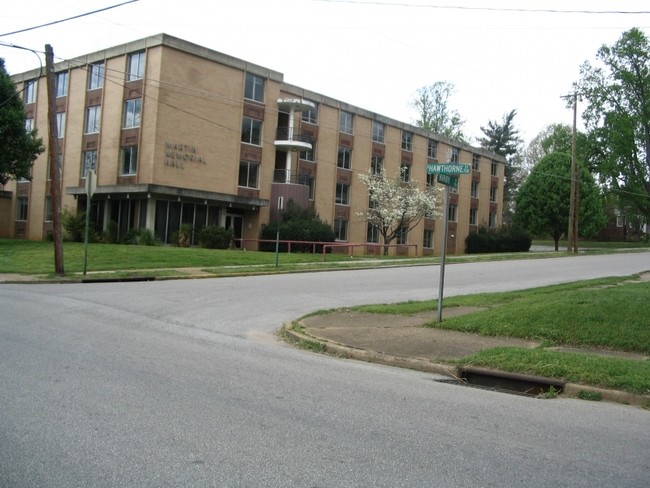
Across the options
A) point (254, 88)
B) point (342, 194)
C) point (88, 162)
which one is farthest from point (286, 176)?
point (88, 162)

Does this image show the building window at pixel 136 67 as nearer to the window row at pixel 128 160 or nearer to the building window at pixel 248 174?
the window row at pixel 128 160

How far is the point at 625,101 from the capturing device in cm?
5675

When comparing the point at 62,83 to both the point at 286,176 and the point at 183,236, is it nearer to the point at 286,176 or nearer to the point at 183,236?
the point at 183,236

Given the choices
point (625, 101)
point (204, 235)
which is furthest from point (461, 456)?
point (625, 101)

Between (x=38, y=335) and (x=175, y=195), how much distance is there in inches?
985

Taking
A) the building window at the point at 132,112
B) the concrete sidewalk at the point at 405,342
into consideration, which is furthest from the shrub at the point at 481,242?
the concrete sidewalk at the point at 405,342

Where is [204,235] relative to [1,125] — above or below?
below

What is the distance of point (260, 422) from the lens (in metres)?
5.33

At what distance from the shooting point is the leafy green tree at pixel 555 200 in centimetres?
5150

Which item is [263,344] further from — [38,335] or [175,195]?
[175,195]

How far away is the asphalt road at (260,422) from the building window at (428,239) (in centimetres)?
4544

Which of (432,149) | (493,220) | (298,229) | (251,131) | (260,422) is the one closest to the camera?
(260,422)

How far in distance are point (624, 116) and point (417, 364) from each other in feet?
182

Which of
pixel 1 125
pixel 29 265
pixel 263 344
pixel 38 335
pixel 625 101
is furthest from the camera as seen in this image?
pixel 625 101
